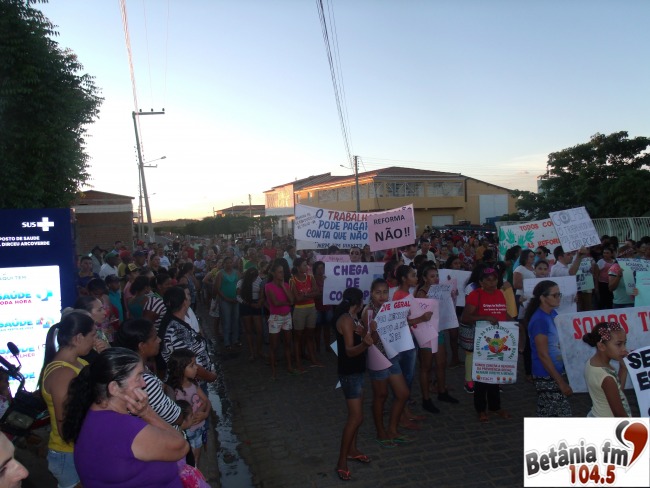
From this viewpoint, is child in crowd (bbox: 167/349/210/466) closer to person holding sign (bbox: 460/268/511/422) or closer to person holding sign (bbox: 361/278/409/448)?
person holding sign (bbox: 361/278/409/448)

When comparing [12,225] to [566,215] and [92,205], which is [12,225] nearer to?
[566,215]

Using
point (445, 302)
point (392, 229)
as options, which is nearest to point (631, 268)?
point (445, 302)

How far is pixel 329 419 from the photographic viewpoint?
20.5ft

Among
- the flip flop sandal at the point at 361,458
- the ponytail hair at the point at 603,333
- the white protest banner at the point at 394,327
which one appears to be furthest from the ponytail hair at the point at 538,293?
the flip flop sandal at the point at 361,458

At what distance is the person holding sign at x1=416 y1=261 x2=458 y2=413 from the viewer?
6.15 metres

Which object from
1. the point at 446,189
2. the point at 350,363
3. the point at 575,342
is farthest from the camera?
the point at 446,189

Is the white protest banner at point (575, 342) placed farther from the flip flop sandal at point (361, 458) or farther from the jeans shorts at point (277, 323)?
the jeans shorts at point (277, 323)

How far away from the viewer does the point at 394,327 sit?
5.17 meters

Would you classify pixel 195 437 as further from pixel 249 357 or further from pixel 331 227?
pixel 331 227

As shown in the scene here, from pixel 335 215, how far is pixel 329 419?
5.12 meters

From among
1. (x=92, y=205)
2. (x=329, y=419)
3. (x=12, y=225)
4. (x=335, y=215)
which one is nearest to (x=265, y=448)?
(x=329, y=419)

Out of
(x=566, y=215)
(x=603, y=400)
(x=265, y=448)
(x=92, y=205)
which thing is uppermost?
(x=92, y=205)

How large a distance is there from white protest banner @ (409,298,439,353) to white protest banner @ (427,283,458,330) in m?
0.80

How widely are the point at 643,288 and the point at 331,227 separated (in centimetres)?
571
